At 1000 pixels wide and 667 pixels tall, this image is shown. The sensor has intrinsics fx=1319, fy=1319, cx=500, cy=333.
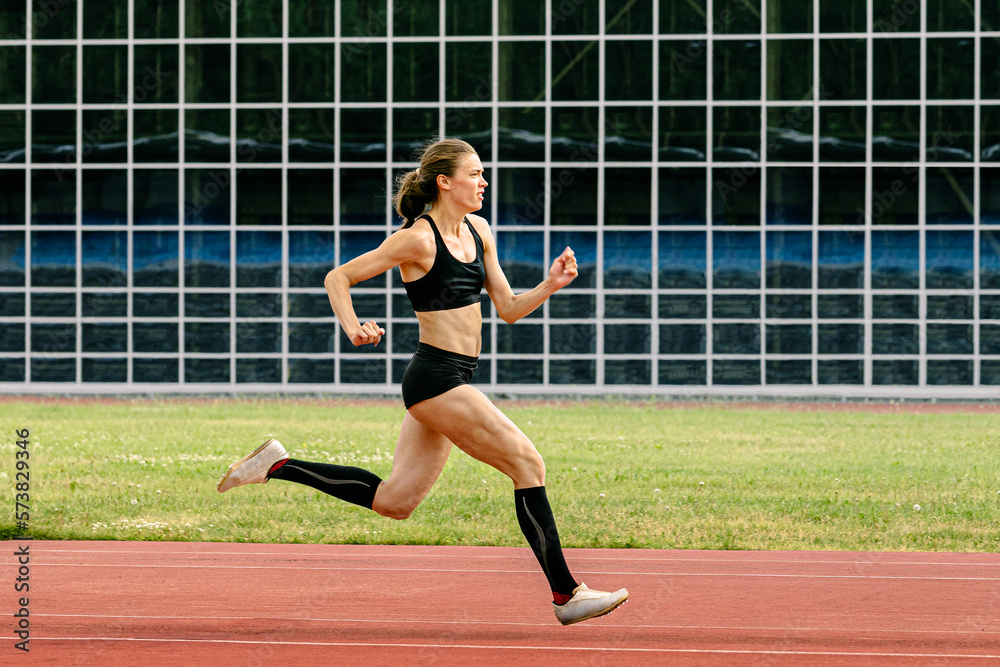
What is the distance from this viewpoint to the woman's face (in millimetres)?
6102

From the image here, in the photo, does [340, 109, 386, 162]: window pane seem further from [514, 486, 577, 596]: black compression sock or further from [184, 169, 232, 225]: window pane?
[514, 486, 577, 596]: black compression sock

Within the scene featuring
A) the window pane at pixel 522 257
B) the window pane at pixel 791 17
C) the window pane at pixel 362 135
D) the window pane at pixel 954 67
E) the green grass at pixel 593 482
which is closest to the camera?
the green grass at pixel 593 482

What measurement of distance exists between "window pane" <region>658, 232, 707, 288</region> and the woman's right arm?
20374mm

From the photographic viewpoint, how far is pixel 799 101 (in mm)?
25688

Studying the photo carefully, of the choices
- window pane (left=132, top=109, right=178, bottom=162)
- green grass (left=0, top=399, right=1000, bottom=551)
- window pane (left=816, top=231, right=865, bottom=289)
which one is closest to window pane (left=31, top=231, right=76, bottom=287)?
window pane (left=132, top=109, right=178, bottom=162)

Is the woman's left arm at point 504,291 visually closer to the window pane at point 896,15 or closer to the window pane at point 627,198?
the window pane at point 627,198

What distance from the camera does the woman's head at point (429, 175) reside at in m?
6.19

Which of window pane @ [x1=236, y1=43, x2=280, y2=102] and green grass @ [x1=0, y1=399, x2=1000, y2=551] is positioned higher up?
window pane @ [x1=236, y1=43, x2=280, y2=102]

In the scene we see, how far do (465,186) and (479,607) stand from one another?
231 cm

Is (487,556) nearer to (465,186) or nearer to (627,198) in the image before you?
(465,186)

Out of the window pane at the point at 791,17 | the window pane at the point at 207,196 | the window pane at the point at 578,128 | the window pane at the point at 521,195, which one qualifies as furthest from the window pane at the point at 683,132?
the window pane at the point at 207,196

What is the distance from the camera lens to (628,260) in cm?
2620

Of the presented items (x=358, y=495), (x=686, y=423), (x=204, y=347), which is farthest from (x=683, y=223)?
(x=358, y=495)

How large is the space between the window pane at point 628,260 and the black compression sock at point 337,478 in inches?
789
